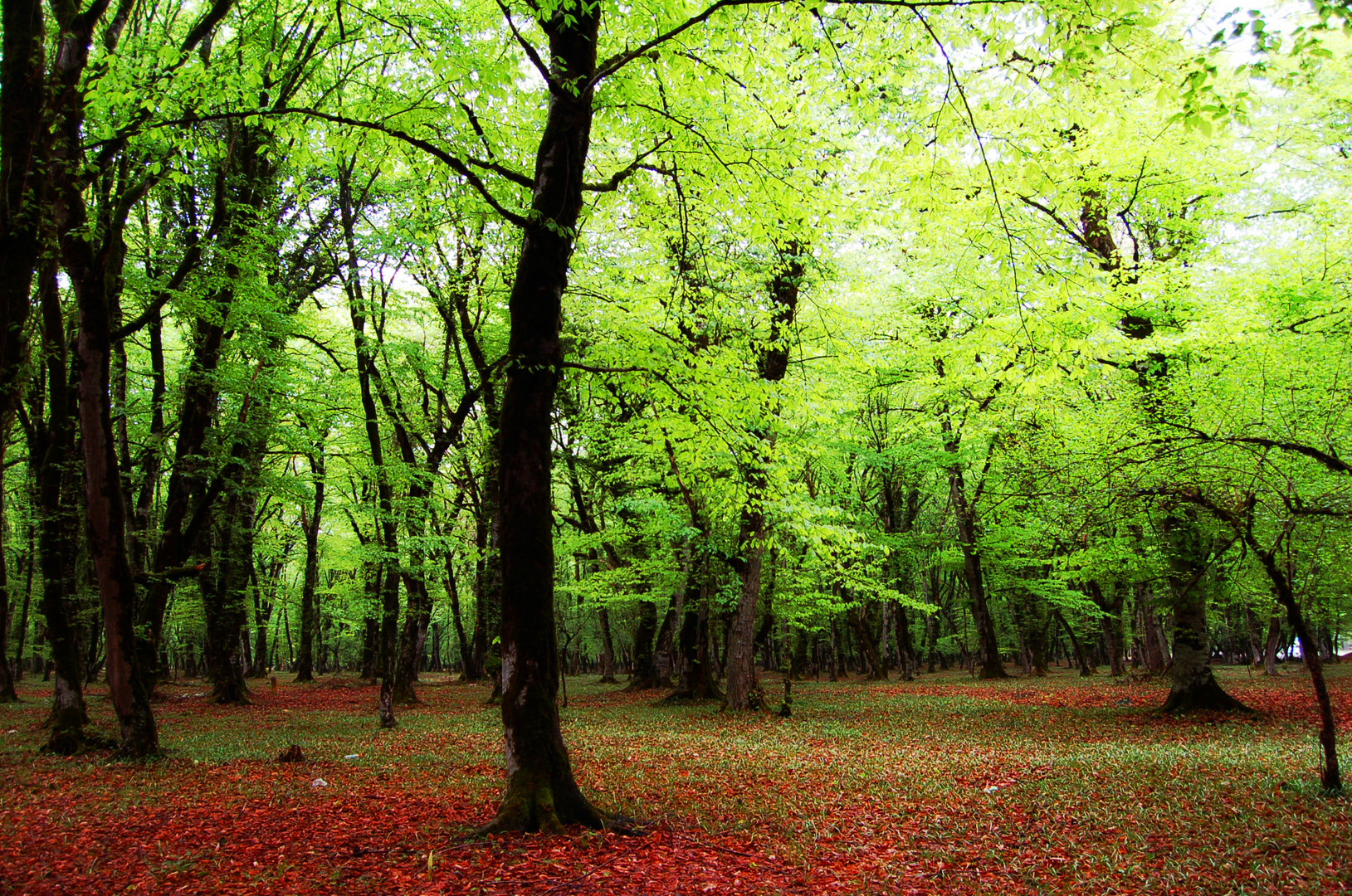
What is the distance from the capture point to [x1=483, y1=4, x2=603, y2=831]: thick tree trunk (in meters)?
5.81

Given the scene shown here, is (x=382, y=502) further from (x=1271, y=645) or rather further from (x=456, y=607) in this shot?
(x=1271, y=645)

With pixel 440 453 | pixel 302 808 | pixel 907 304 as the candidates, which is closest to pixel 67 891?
pixel 302 808

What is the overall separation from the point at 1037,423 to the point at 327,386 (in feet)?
55.3

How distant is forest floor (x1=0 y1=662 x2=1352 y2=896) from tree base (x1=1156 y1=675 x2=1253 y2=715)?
442mm

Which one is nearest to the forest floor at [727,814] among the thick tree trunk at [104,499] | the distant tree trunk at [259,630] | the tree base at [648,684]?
the thick tree trunk at [104,499]

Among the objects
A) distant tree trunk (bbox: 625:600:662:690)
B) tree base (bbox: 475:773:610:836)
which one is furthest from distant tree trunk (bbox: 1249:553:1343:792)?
distant tree trunk (bbox: 625:600:662:690)

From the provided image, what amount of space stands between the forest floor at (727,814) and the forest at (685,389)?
7 cm

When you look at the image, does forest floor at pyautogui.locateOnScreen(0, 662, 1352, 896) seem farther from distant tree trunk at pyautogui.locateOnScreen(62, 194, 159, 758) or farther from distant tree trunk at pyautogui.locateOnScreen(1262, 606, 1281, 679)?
distant tree trunk at pyautogui.locateOnScreen(1262, 606, 1281, 679)

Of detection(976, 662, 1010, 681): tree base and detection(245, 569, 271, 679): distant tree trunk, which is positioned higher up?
detection(245, 569, 271, 679): distant tree trunk

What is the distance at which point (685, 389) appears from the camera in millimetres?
7191

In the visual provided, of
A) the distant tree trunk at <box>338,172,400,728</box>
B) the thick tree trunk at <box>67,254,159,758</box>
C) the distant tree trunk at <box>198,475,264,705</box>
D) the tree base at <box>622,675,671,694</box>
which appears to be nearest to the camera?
the thick tree trunk at <box>67,254,159,758</box>

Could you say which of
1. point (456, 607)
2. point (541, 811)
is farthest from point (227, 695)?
point (541, 811)

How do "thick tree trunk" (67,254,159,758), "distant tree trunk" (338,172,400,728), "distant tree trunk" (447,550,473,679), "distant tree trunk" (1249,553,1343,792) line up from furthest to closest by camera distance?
A: 1. "distant tree trunk" (447,550,473,679)
2. "distant tree trunk" (338,172,400,728)
3. "thick tree trunk" (67,254,159,758)
4. "distant tree trunk" (1249,553,1343,792)

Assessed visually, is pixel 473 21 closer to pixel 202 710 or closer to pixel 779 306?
pixel 779 306
